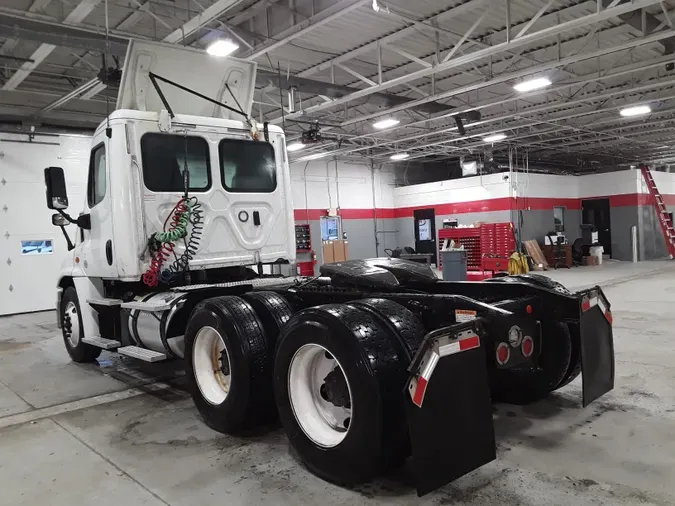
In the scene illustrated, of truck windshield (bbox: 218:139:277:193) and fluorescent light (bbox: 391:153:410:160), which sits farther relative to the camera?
fluorescent light (bbox: 391:153:410:160)

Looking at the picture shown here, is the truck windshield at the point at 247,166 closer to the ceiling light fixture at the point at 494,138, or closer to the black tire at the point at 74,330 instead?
the black tire at the point at 74,330

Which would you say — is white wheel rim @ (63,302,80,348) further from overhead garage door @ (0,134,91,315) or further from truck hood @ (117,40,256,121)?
overhead garage door @ (0,134,91,315)

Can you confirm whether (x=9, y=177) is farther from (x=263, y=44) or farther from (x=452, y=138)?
(x=452, y=138)

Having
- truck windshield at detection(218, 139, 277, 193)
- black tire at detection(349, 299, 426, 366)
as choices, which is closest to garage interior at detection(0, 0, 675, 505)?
truck windshield at detection(218, 139, 277, 193)

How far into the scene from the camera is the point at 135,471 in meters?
3.50

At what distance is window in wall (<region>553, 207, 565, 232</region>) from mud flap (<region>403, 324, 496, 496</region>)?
20503mm

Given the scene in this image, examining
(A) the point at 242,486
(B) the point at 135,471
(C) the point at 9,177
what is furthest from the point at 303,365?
(C) the point at 9,177

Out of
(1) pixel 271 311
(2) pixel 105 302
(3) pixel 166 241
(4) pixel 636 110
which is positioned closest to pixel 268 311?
(1) pixel 271 311

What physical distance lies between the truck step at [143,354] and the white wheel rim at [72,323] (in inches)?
67.0

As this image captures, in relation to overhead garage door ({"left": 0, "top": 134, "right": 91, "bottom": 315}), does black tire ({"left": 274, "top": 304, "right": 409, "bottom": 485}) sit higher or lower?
lower

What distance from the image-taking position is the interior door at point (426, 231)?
22.8m

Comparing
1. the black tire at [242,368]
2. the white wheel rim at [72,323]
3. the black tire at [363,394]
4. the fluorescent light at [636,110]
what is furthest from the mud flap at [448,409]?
the fluorescent light at [636,110]

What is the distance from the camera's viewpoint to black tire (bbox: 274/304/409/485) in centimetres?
282

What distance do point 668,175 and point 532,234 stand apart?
10.2m
